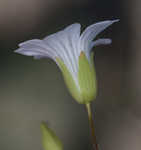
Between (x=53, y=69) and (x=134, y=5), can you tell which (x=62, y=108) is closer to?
(x=53, y=69)

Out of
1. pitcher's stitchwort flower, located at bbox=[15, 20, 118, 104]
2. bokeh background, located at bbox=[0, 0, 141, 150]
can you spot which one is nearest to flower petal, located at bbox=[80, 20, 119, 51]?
pitcher's stitchwort flower, located at bbox=[15, 20, 118, 104]

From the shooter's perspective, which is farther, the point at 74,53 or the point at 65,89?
the point at 65,89

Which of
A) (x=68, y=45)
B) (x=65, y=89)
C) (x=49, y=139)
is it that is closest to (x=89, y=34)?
(x=68, y=45)

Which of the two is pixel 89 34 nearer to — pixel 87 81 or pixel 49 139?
pixel 87 81

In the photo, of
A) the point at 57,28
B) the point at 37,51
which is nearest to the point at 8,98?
the point at 57,28

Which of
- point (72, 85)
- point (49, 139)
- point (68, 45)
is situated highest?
point (68, 45)

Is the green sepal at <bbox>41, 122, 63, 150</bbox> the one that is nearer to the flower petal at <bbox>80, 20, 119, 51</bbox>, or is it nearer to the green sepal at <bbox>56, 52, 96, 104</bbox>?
the green sepal at <bbox>56, 52, 96, 104</bbox>
